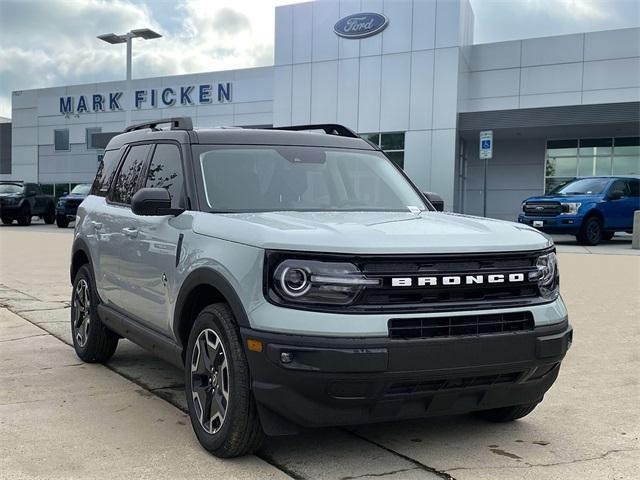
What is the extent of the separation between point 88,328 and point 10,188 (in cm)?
2562

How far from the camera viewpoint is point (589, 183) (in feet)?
64.1

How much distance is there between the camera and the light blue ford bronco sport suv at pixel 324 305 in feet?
10.4

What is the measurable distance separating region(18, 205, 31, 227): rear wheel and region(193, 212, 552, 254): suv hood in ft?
87.6

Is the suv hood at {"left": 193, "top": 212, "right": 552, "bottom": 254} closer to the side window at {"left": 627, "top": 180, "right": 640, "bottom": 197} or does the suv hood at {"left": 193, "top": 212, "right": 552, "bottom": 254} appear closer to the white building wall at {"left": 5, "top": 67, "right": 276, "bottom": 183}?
the side window at {"left": 627, "top": 180, "right": 640, "bottom": 197}

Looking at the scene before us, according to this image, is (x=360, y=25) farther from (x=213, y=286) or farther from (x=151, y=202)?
(x=213, y=286)

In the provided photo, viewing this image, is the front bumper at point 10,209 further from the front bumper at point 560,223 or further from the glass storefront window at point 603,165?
the glass storefront window at point 603,165

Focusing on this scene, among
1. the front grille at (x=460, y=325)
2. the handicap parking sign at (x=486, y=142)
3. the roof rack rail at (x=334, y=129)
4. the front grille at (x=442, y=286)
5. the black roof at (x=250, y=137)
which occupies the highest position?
the handicap parking sign at (x=486, y=142)

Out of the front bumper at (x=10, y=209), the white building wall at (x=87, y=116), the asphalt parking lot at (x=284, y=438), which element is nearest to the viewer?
the asphalt parking lot at (x=284, y=438)

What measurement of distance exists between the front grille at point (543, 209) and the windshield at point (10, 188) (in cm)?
2040

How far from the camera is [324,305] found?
320cm

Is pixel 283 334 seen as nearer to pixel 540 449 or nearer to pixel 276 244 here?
pixel 276 244

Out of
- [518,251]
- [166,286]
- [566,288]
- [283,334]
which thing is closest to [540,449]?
[518,251]

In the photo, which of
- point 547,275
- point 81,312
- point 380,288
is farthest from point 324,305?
point 81,312

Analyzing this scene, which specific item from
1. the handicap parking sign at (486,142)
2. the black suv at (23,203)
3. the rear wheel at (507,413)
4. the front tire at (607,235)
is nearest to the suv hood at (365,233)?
the rear wheel at (507,413)
